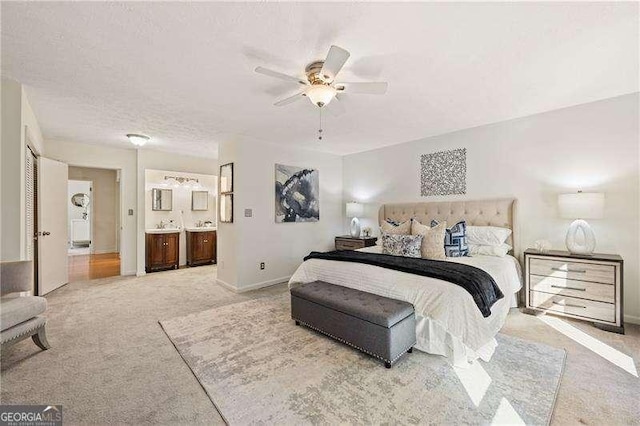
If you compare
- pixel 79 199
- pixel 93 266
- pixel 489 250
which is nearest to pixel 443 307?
pixel 489 250

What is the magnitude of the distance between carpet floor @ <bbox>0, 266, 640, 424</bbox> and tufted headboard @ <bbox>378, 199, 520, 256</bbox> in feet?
3.88

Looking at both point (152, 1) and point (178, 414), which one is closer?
point (152, 1)

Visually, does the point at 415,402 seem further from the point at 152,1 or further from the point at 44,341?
the point at 44,341

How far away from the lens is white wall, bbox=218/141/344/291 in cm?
439

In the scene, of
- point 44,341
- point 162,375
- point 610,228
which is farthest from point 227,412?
point 610,228

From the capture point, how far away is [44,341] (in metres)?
2.45

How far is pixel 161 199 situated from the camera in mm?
6109

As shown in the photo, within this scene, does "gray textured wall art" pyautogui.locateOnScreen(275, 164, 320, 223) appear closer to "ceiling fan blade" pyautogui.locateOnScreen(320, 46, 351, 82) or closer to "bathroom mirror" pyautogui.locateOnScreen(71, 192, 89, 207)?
"ceiling fan blade" pyautogui.locateOnScreen(320, 46, 351, 82)

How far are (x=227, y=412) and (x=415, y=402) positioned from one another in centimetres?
123

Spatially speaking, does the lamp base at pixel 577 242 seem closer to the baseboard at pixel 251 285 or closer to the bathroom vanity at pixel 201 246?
the baseboard at pixel 251 285

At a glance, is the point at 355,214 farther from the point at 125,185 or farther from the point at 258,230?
the point at 125,185

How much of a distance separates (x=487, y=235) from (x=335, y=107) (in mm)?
2649

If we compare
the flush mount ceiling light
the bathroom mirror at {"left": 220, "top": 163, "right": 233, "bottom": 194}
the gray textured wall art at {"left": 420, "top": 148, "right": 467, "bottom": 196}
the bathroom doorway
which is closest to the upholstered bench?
the bathroom mirror at {"left": 220, "top": 163, "right": 233, "bottom": 194}

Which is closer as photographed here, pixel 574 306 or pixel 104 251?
pixel 574 306
